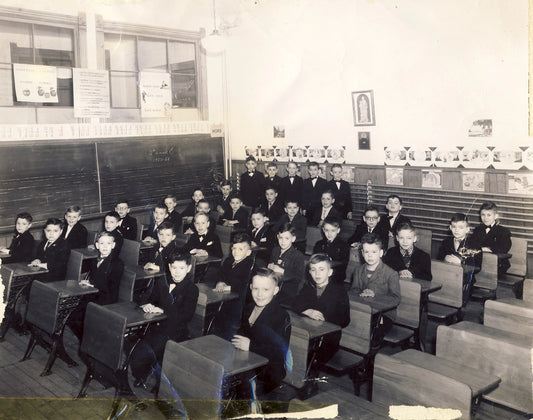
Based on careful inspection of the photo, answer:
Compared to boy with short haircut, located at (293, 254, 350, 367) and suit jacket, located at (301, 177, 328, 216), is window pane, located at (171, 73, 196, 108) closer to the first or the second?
suit jacket, located at (301, 177, 328, 216)

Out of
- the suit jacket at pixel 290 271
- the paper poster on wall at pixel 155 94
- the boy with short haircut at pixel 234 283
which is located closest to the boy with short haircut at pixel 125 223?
the paper poster on wall at pixel 155 94

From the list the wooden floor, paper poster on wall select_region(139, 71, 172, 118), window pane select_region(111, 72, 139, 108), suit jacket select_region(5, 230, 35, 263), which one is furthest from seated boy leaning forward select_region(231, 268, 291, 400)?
paper poster on wall select_region(139, 71, 172, 118)

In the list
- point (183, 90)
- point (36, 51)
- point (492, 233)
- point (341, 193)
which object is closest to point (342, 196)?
point (341, 193)

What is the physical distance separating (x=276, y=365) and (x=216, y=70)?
723 cm

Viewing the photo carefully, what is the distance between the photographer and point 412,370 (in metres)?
2.38

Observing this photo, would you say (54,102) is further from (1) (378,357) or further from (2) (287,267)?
(1) (378,357)

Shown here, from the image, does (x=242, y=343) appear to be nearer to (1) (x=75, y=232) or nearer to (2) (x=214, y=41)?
(1) (x=75, y=232)

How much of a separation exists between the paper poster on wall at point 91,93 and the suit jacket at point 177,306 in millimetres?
4607

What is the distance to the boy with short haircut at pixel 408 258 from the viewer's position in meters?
→ 4.59

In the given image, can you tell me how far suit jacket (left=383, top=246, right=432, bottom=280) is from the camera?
4.59 metres

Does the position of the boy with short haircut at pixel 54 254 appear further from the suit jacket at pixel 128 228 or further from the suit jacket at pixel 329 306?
the suit jacket at pixel 329 306

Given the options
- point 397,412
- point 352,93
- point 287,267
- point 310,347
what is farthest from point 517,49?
point 397,412

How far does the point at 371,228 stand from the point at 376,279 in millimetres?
1999

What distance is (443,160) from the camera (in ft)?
22.2
